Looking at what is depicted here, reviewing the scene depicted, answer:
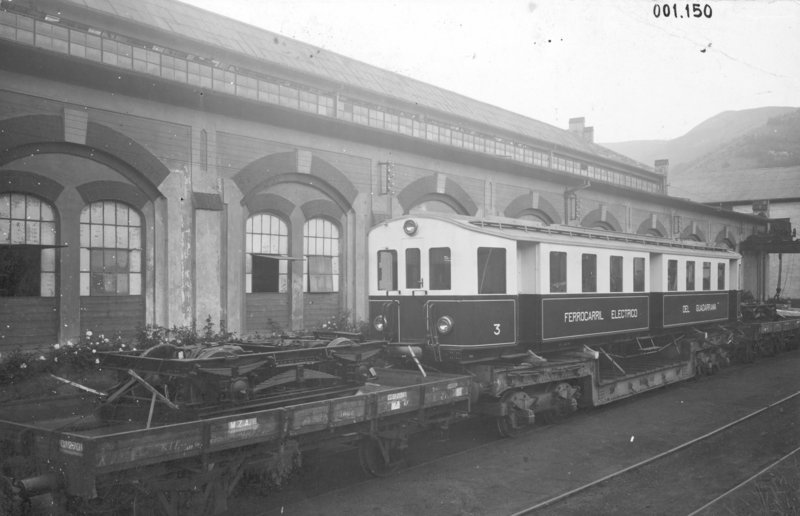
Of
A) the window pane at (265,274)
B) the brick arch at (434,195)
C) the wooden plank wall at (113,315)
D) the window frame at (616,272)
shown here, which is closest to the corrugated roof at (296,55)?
the brick arch at (434,195)

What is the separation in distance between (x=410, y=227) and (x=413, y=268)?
0.67 m

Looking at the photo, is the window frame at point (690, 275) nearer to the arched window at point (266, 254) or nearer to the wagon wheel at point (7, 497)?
the arched window at point (266, 254)

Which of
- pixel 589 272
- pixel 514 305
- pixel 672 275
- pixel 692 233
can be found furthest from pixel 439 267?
pixel 692 233

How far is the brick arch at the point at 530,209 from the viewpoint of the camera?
2130 centimetres

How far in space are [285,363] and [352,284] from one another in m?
9.35

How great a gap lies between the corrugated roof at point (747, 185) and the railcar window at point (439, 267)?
42.1 metres

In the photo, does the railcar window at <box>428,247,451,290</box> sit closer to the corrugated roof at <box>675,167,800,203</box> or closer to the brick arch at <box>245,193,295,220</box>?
the brick arch at <box>245,193,295,220</box>

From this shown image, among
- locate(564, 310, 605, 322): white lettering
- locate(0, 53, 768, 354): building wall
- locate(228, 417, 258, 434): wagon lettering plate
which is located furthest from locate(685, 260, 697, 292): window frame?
locate(228, 417, 258, 434): wagon lettering plate

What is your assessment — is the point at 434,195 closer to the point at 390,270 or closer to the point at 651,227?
the point at 390,270

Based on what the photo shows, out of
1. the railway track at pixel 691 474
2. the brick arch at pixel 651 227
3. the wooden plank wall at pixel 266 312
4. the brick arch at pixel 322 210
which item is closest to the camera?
the railway track at pixel 691 474

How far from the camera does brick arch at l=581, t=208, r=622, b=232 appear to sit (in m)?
25.1

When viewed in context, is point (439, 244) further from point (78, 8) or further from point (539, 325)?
point (78, 8)

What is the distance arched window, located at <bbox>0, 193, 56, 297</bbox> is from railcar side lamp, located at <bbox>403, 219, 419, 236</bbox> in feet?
20.3

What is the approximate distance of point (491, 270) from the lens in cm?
1006
